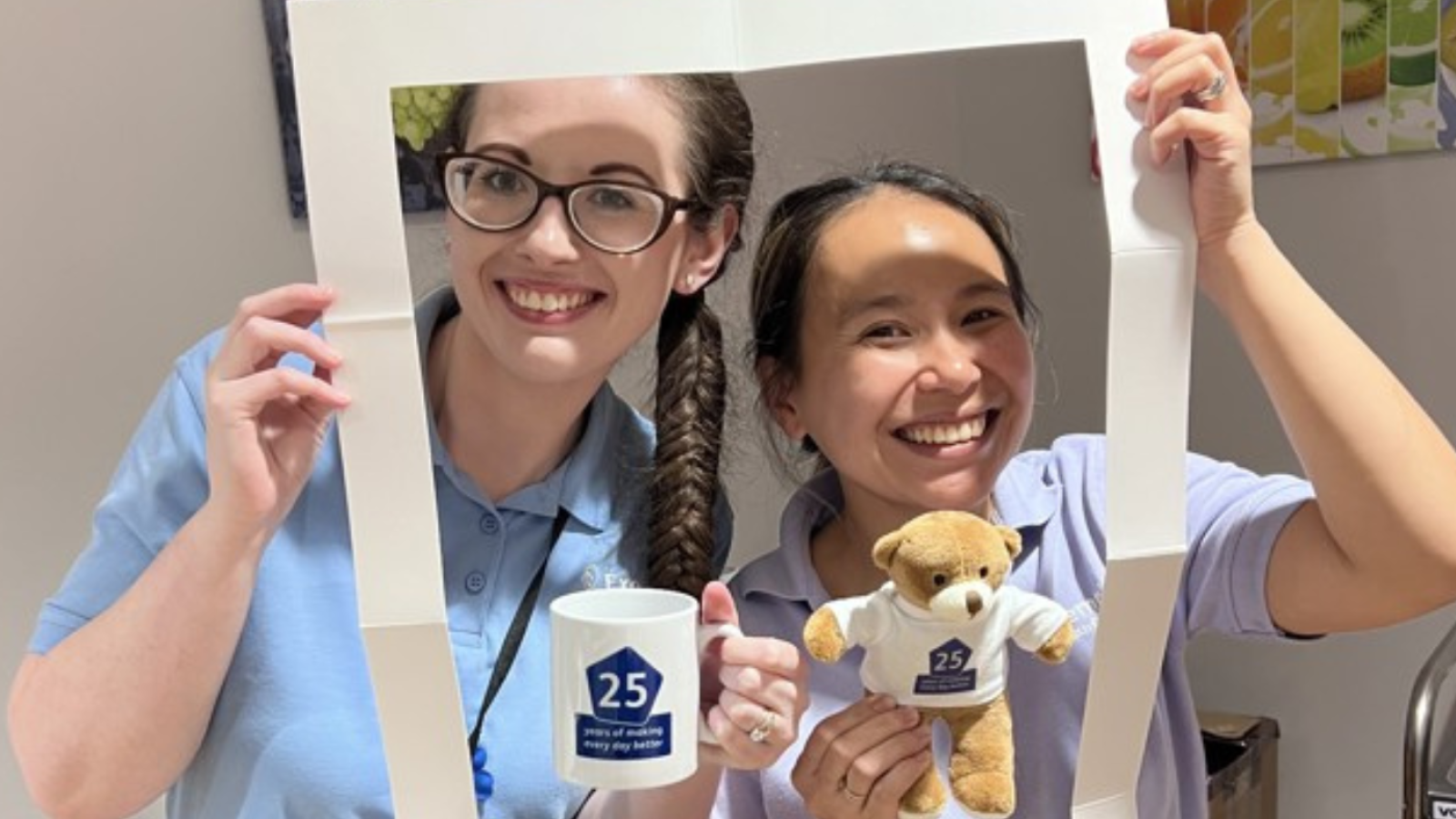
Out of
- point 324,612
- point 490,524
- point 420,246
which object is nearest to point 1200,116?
point 490,524

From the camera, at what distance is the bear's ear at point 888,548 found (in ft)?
2.65

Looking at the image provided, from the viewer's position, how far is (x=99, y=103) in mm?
1696

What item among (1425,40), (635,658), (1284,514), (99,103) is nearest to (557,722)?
(635,658)

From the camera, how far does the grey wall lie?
1.30m

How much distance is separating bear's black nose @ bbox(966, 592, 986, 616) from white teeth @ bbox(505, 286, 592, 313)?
11.4 inches

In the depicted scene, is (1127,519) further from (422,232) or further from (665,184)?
(422,232)

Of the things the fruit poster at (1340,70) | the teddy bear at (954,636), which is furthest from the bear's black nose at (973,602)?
the fruit poster at (1340,70)

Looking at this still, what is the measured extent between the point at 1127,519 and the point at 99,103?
1346 mm

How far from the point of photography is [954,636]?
81cm

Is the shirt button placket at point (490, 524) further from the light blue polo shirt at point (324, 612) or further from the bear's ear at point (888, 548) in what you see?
the bear's ear at point (888, 548)

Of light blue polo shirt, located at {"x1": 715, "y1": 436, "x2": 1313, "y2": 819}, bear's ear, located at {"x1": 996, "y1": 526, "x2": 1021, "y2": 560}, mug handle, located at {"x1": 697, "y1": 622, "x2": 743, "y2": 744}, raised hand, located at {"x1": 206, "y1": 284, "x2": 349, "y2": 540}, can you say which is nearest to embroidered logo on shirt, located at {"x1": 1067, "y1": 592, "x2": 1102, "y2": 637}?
light blue polo shirt, located at {"x1": 715, "y1": 436, "x2": 1313, "y2": 819}

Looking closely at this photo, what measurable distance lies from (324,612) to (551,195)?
32 cm

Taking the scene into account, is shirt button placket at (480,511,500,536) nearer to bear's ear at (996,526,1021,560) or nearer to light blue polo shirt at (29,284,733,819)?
light blue polo shirt at (29,284,733,819)

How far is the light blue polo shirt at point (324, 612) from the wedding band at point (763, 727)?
173 millimetres
